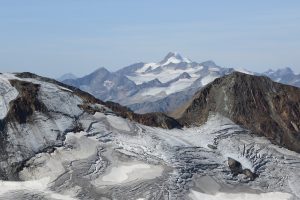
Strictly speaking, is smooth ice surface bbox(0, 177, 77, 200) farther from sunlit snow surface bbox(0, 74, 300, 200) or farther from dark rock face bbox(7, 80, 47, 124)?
dark rock face bbox(7, 80, 47, 124)

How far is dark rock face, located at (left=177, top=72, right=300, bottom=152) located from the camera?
8844cm

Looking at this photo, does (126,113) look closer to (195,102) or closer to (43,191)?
(195,102)

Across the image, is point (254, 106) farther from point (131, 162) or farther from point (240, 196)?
point (131, 162)

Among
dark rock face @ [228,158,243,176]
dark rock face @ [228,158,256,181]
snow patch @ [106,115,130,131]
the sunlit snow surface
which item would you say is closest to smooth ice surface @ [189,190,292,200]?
the sunlit snow surface

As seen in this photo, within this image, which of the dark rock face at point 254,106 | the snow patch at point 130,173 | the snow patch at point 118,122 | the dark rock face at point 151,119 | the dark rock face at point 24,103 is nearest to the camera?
the snow patch at point 130,173

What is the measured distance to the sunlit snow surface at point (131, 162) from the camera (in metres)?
62.1

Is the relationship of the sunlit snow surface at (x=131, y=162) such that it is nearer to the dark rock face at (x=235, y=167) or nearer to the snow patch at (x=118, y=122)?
the snow patch at (x=118, y=122)

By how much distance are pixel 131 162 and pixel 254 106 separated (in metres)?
32.4

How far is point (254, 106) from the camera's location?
93.5 m

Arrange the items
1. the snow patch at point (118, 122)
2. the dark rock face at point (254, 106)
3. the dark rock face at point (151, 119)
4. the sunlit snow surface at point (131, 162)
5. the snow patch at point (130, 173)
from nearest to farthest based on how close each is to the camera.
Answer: the sunlit snow surface at point (131, 162)
the snow patch at point (130, 173)
the snow patch at point (118, 122)
the dark rock face at point (151, 119)
the dark rock face at point (254, 106)

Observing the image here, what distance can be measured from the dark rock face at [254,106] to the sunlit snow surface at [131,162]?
935cm

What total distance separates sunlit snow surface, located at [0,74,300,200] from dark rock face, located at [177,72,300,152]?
30.7 ft

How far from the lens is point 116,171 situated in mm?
65125

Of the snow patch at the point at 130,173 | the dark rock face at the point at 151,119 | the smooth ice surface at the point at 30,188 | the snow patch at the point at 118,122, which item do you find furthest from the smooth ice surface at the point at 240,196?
the dark rock face at the point at 151,119
